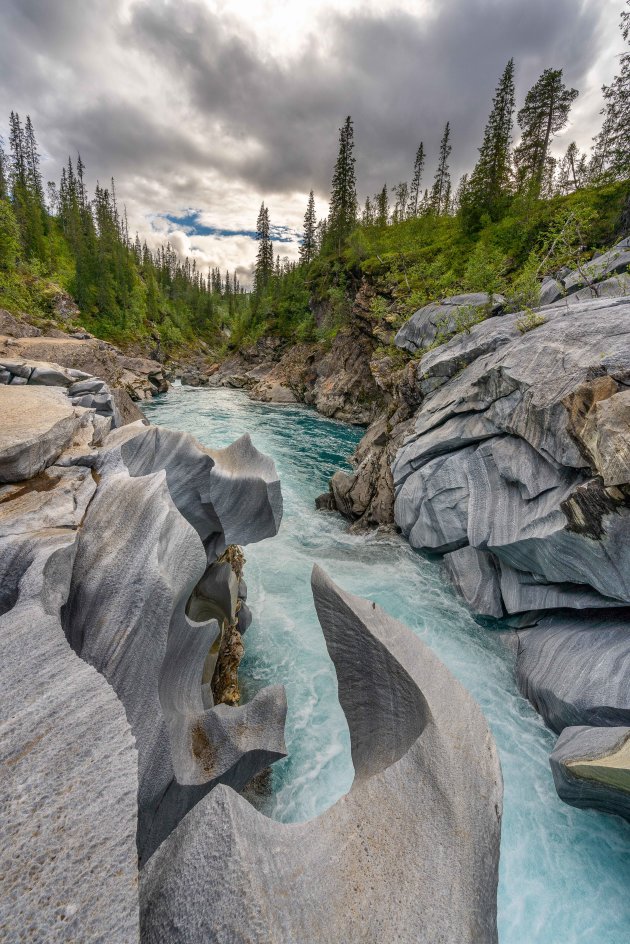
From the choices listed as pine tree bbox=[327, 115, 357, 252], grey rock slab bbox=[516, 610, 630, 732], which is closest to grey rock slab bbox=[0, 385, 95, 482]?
grey rock slab bbox=[516, 610, 630, 732]

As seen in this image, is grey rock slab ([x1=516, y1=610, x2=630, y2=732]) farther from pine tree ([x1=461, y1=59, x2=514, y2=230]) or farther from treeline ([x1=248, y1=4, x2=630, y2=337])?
pine tree ([x1=461, y1=59, x2=514, y2=230])

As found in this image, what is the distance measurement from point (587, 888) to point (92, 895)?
6.01 meters

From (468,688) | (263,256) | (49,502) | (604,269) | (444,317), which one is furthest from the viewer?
(263,256)

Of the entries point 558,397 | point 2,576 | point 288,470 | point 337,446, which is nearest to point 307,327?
point 337,446

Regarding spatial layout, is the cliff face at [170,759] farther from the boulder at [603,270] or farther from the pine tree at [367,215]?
the pine tree at [367,215]

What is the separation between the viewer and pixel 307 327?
4069 centimetres

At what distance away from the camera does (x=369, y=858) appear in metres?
2.16

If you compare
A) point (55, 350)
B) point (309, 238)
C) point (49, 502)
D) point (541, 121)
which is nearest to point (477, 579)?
point (49, 502)

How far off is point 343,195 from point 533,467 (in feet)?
144

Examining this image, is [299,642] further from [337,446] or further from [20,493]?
[337,446]

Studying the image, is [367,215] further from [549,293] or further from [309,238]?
[549,293]

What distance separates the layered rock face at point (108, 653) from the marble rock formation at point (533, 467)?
5070 millimetres

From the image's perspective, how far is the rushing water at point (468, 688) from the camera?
420 cm

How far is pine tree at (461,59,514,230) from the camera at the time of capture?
2539 centimetres
